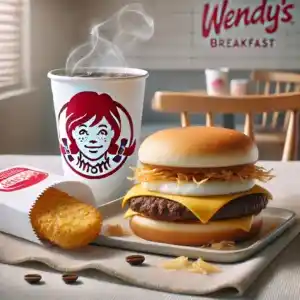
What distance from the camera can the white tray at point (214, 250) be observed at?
22.1 inches

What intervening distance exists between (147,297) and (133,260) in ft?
0.17

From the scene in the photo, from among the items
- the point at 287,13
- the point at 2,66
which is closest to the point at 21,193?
the point at 2,66

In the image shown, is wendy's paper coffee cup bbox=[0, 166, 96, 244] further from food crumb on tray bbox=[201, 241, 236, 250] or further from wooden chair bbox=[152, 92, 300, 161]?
wooden chair bbox=[152, 92, 300, 161]

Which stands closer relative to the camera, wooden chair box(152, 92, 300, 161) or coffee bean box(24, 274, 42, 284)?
coffee bean box(24, 274, 42, 284)

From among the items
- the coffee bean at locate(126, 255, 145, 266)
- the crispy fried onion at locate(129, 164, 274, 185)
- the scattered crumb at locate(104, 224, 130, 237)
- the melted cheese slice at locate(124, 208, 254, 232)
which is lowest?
the scattered crumb at locate(104, 224, 130, 237)

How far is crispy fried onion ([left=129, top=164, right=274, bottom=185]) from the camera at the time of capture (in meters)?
0.61

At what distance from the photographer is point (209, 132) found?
638 mm

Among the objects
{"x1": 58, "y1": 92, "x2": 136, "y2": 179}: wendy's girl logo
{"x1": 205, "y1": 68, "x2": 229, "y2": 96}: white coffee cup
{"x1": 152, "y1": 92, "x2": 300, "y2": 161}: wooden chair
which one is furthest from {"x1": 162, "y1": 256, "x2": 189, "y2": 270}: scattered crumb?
{"x1": 205, "y1": 68, "x2": 229, "y2": 96}: white coffee cup

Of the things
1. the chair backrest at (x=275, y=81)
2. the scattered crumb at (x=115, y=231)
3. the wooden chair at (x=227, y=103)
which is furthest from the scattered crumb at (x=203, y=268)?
the chair backrest at (x=275, y=81)

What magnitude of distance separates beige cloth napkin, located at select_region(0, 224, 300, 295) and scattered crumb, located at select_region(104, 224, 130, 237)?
0.09 ft

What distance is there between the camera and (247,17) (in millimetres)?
3182

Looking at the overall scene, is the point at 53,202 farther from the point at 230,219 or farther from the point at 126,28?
the point at 126,28

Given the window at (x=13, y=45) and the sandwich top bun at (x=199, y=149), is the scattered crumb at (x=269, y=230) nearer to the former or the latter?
the sandwich top bun at (x=199, y=149)

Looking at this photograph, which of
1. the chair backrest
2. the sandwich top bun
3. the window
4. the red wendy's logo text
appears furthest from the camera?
the red wendy's logo text
